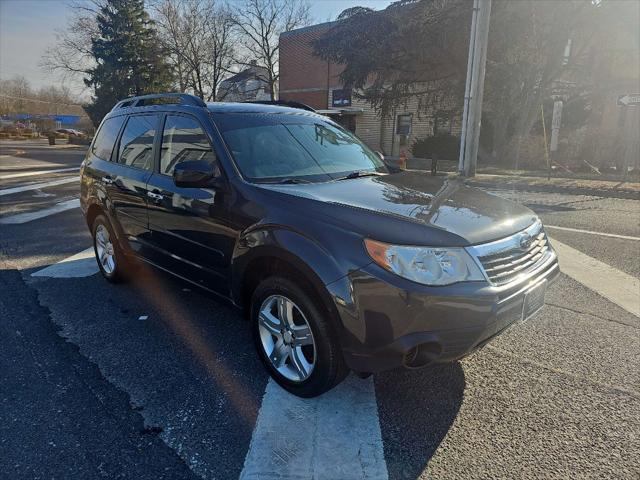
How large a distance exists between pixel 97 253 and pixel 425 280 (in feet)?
13.5

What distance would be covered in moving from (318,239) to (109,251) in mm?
3210

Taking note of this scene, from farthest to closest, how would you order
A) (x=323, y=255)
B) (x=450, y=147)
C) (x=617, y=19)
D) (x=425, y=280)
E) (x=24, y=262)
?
(x=450, y=147) < (x=617, y=19) < (x=24, y=262) < (x=323, y=255) < (x=425, y=280)

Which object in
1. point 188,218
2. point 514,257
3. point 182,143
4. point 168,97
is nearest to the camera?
point 514,257

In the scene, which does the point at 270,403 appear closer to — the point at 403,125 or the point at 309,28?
the point at 403,125

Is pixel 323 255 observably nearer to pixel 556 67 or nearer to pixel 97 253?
pixel 97 253

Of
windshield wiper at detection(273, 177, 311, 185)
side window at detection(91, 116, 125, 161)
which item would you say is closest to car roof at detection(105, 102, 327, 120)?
side window at detection(91, 116, 125, 161)

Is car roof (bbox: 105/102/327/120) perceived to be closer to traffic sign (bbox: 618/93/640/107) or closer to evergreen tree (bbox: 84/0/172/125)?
traffic sign (bbox: 618/93/640/107)

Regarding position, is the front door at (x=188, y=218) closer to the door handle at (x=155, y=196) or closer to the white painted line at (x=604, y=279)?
the door handle at (x=155, y=196)

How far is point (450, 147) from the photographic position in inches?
945

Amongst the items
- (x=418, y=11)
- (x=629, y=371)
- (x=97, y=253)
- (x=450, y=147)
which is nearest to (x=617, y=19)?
(x=418, y=11)

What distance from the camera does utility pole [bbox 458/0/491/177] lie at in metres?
13.4

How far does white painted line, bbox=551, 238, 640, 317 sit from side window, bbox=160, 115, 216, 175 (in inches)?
157

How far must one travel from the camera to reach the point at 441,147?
24172mm

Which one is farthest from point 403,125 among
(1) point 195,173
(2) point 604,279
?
(1) point 195,173
